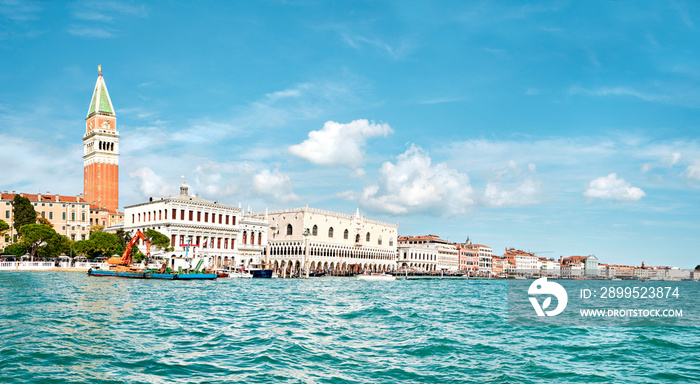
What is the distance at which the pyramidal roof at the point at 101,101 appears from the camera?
102m

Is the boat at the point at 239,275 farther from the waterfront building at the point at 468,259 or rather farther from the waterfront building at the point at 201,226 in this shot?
the waterfront building at the point at 468,259

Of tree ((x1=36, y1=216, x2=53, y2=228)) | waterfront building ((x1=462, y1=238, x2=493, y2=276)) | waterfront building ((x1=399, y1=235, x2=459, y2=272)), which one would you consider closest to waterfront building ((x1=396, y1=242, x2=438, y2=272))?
waterfront building ((x1=399, y1=235, x2=459, y2=272))

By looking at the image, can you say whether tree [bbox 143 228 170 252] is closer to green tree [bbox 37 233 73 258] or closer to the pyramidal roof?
green tree [bbox 37 233 73 258]

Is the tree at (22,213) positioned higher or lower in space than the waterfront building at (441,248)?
higher

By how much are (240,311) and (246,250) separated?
2528 inches

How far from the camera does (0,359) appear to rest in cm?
1273

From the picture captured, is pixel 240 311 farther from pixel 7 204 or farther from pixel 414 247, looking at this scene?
pixel 414 247

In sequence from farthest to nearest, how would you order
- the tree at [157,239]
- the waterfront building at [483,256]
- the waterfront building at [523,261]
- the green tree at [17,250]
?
the waterfront building at [523,261], the waterfront building at [483,256], the tree at [157,239], the green tree at [17,250]

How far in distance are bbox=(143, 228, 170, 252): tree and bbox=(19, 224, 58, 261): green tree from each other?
35.0ft

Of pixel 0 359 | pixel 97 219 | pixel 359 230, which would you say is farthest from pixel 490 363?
pixel 359 230

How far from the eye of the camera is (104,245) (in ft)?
225

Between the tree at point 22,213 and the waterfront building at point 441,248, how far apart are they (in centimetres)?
8514

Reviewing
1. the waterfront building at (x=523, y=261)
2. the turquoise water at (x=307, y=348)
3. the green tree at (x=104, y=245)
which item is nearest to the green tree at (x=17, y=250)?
the green tree at (x=104, y=245)

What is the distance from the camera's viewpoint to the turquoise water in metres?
12.5
